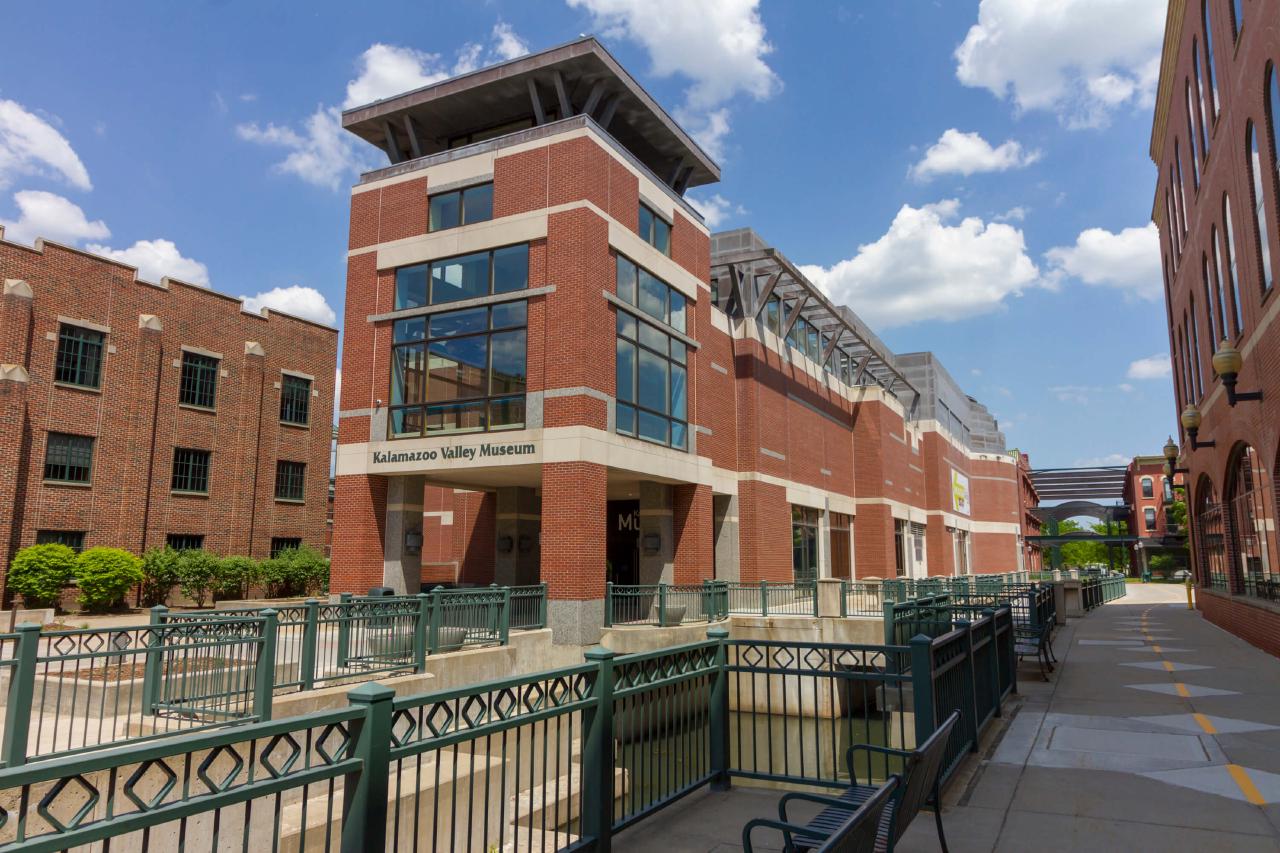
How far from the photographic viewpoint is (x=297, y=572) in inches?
1374

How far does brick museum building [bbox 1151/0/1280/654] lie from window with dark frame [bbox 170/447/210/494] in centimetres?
3350

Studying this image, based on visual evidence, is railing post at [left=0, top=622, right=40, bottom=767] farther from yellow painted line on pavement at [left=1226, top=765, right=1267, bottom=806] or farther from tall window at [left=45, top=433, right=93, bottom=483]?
tall window at [left=45, top=433, right=93, bottom=483]

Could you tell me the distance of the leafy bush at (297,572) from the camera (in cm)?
3400

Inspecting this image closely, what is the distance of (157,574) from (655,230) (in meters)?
21.5

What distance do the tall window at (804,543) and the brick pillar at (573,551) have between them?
14694mm

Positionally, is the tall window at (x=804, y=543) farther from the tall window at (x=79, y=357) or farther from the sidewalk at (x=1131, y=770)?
the tall window at (x=79, y=357)

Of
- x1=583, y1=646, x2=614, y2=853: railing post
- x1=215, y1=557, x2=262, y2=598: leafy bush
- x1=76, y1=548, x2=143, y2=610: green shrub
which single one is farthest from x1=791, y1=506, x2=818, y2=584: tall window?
x1=583, y1=646, x2=614, y2=853: railing post

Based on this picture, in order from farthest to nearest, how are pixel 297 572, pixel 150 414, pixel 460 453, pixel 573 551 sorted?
pixel 297 572 < pixel 150 414 < pixel 460 453 < pixel 573 551

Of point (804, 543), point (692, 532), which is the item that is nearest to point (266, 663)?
point (692, 532)

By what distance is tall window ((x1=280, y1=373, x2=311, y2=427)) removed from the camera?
122ft

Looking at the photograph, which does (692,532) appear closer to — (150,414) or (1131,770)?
(1131,770)

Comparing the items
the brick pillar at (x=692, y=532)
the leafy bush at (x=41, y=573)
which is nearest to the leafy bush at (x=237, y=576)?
the leafy bush at (x=41, y=573)

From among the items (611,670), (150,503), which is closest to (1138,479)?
(150,503)

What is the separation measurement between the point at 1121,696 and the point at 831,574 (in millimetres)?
27926
